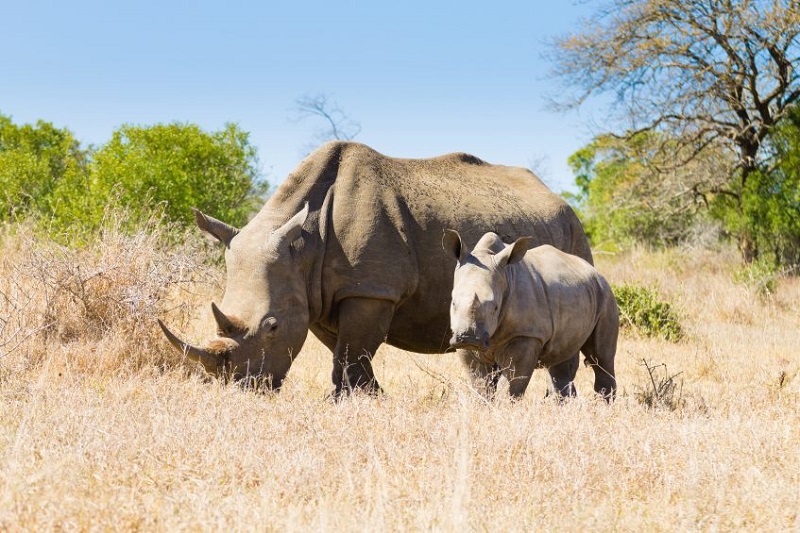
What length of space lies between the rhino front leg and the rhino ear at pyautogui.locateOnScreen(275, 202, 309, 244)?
61cm

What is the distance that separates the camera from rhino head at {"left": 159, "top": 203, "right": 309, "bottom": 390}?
559 centimetres

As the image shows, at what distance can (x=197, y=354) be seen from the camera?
5484 millimetres

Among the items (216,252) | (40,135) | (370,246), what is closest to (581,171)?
(40,135)

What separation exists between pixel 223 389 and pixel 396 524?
2.33m

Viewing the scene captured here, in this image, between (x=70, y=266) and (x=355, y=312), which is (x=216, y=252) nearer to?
(x=70, y=266)

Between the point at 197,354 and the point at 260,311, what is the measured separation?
1.69 ft

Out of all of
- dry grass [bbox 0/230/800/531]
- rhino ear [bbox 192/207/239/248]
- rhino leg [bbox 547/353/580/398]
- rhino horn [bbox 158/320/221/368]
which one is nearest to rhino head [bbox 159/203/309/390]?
rhino horn [bbox 158/320/221/368]

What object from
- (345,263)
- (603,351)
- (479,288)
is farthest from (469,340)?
(603,351)

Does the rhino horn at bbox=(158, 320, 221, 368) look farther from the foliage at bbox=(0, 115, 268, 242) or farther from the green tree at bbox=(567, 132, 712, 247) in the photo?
the green tree at bbox=(567, 132, 712, 247)

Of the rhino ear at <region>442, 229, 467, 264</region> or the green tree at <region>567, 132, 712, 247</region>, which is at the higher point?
the green tree at <region>567, 132, 712, 247</region>

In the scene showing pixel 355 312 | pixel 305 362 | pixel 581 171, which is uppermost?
pixel 581 171

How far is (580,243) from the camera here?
8164 millimetres

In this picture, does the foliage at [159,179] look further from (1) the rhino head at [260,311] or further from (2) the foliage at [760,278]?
(2) the foliage at [760,278]

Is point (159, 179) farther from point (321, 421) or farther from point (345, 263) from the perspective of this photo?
point (321, 421)
